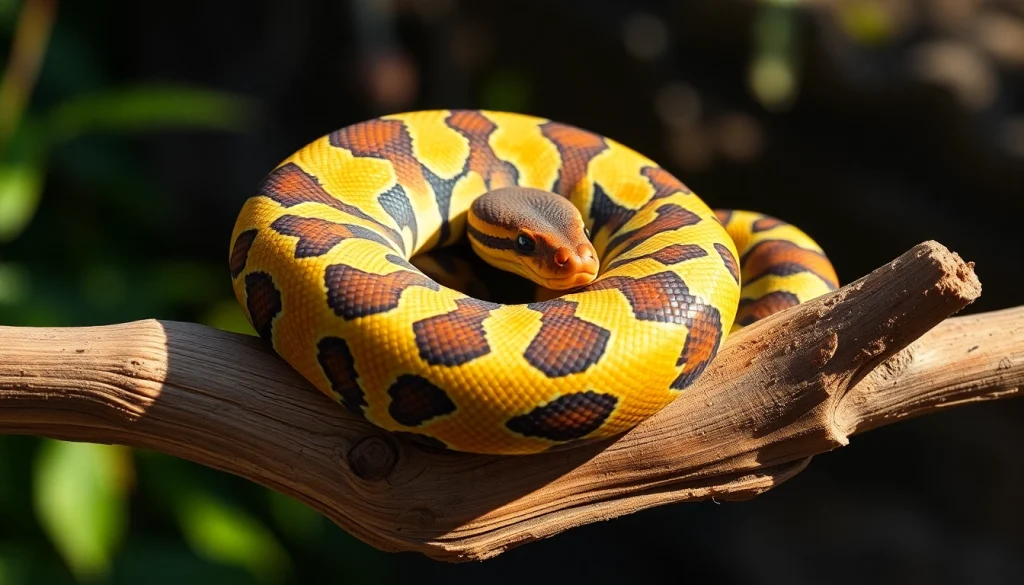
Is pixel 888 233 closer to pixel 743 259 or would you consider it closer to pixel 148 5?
pixel 743 259

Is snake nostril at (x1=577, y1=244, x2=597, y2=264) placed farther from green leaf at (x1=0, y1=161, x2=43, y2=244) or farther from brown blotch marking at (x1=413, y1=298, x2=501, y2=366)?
green leaf at (x1=0, y1=161, x2=43, y2=244)

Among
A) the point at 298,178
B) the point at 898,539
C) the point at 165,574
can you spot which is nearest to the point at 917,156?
the point at 898,539

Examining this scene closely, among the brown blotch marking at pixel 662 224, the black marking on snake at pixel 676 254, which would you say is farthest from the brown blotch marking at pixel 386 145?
the black marking on snake at pixel 676 254

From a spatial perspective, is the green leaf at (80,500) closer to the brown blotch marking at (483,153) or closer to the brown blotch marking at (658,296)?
the brown blotch marking at (483,153)

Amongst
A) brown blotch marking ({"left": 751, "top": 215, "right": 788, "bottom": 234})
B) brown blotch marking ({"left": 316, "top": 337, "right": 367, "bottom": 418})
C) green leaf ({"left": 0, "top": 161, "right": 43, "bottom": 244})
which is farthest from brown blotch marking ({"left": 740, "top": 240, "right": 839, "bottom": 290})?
green leaf ({"left": 0, "top": 161, "right": 43, "bottom": 244})

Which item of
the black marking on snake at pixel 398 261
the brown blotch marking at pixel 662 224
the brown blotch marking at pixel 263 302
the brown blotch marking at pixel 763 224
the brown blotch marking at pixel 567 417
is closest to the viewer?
the brown blotch marking at pixel 567 417
